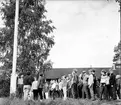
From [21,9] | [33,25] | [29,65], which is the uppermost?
[21,9]

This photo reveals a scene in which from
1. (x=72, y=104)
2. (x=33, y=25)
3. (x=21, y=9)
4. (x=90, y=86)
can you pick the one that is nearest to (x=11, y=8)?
(x=21, y=9)

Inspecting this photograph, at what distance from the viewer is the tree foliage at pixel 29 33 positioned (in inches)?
1049

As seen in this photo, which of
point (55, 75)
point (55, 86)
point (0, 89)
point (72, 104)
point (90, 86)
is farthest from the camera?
point (55, 75)

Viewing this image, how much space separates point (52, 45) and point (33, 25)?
2.94m

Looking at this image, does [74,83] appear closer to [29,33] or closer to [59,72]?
[29,33]

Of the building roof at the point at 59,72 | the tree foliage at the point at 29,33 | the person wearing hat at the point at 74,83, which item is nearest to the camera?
the person wearing hat at the point at 74,83

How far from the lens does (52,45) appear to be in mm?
28016

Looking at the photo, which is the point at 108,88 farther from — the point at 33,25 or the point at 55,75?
the point at 55,75

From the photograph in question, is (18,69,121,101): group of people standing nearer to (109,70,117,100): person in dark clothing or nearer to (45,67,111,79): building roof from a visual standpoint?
(109,70,117,100): person in dark clothing

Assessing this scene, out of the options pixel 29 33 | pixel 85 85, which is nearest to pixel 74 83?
pixel 85 85

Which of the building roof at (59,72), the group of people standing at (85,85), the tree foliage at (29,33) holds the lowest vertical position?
the group of people standing at (85,85)

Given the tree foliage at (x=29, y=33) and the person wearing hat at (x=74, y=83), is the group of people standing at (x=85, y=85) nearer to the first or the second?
the person wearing hat at (x=74, y=83)

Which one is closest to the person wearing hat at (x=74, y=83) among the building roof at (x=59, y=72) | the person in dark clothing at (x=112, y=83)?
the person in dark clothing at (x=112, y=83)

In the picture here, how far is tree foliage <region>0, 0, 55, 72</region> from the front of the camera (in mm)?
26641
